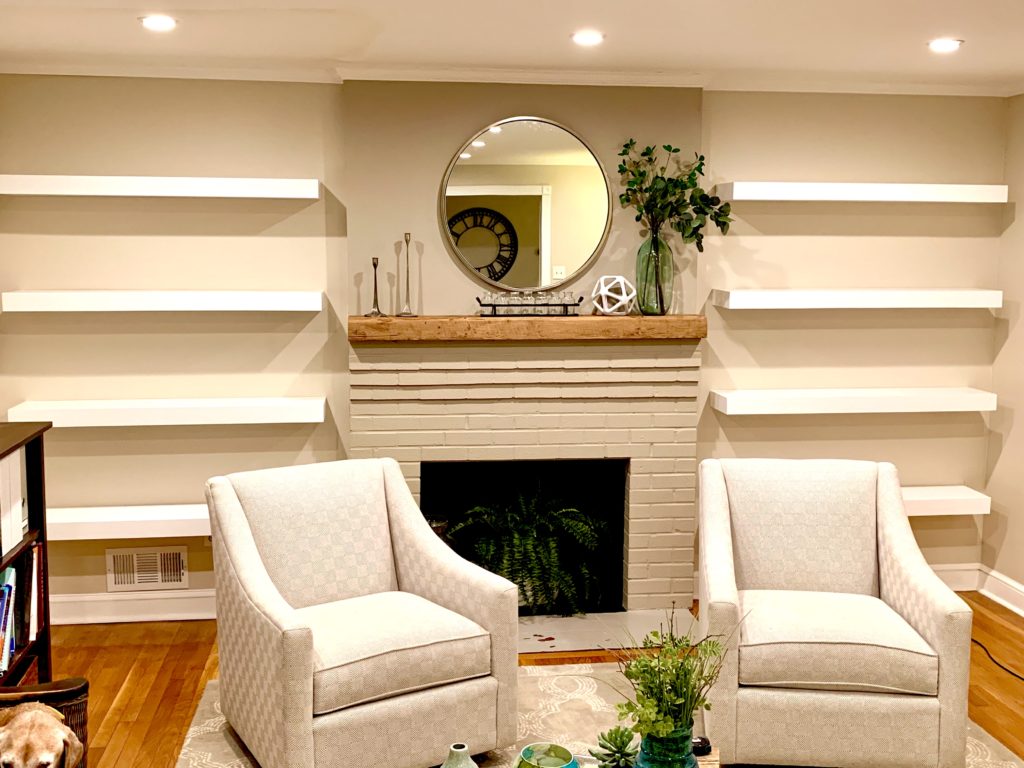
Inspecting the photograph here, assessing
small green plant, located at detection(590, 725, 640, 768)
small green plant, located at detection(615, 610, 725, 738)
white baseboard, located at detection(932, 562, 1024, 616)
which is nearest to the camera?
small green plant, located at detection(615, 610, 725, 738)

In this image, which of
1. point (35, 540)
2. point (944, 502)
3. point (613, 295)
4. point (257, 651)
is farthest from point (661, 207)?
point (35, 540)

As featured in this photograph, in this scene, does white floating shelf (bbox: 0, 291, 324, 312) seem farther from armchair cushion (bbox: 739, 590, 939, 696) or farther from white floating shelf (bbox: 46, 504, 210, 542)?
armchair cushion (bbox: 739, 590, 939, 696)

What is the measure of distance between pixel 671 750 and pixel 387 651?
972 mm

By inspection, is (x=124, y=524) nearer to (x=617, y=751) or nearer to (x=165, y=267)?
(x=165, y=267)

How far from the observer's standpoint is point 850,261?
445cm

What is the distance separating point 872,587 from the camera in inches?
130

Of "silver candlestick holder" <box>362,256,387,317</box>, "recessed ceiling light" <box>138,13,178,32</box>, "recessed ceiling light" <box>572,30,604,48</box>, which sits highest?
"recessed ceiling light" <box>572,30,604,48</box>

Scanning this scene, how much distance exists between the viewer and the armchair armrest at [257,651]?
8.59 ft

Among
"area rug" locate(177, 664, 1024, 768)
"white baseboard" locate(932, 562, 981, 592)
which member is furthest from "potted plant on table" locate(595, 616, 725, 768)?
"white baseboard" locate(932, 562, 981, 592)

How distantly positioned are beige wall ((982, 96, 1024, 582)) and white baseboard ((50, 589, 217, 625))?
11.2 feet

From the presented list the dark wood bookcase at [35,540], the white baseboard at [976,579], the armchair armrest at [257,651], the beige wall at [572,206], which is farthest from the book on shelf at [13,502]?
the white baseboard at [976,579]

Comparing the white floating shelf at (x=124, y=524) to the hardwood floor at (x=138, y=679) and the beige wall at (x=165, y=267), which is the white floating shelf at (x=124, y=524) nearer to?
the beige wall at (x=165, y=267)

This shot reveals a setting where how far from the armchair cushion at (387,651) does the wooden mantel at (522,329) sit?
126 cm

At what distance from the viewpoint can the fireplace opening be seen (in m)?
4.16
